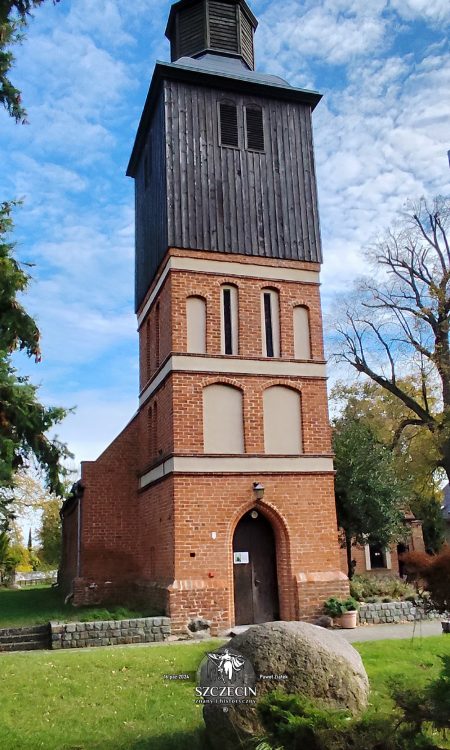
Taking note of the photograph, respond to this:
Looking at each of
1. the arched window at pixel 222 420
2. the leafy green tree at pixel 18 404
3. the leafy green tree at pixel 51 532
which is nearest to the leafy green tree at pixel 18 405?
the leafy green tree at pixel 18 404

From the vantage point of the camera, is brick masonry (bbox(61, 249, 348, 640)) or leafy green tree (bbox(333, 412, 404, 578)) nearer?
brick masonry (bbox(61, 249, 348, 640))

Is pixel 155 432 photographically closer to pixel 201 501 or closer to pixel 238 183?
pixel 201 501

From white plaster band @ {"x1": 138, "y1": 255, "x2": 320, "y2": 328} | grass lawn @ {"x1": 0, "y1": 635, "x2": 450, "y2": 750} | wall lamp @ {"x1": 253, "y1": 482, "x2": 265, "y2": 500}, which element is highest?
white plaster band @ {"x1": 138, "y1": 255, "x2": 320, "y2": 328}

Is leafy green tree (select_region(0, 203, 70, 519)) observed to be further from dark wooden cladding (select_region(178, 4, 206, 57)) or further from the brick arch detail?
dark wooden cladding (select_region(178, 4, 206, 57))

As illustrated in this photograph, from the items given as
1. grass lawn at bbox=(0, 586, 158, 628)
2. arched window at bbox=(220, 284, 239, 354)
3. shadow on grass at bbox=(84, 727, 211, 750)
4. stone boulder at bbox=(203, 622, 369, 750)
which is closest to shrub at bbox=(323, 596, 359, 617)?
grass lawn at bbox=(0, 586, 158, 628)

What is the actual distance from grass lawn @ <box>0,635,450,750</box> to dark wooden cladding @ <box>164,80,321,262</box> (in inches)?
420

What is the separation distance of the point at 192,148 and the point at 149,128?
134 inches

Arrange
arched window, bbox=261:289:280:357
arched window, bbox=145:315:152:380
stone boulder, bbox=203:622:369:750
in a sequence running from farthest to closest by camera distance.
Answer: arched window, bbox=145:315:152:380 < arched window, bbox=261:289:280:357 < stone boulder, bbox=203:622:369:750

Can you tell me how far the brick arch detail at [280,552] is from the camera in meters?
16.5

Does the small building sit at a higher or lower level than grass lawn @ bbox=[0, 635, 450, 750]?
higher

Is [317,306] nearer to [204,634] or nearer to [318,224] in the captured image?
[318,224]

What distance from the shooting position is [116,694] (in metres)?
8.96

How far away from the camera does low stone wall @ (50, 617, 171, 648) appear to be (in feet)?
46.7

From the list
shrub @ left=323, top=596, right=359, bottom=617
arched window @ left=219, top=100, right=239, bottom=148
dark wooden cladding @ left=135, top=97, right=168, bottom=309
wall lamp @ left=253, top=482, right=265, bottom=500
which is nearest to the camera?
shrub @ left=323, top=596, right=359, bottom=617
